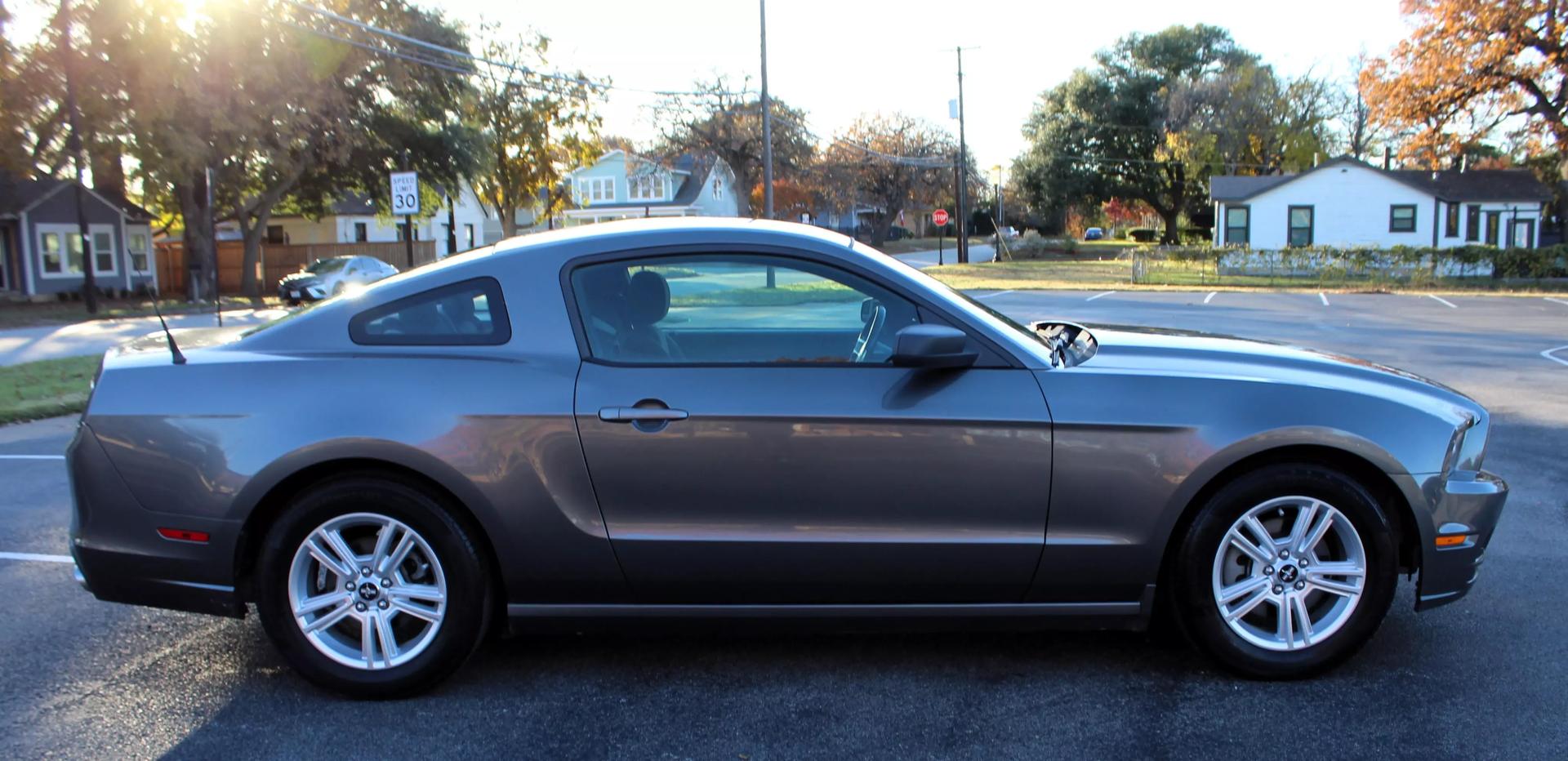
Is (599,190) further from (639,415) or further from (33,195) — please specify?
(639,415)

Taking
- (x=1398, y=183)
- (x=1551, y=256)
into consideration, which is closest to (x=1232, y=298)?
(x=1551, y=256)

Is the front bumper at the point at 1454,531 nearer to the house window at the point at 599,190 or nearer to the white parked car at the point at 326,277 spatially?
the white parked car at the point at 326,277

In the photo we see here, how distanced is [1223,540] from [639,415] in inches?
76.6

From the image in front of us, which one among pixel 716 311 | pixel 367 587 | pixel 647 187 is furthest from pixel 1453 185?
pixel 367 587

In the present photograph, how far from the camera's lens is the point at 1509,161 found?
2530 inches

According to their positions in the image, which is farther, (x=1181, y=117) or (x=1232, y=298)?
(x=1181, y=117)

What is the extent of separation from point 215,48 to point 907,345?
33230mm

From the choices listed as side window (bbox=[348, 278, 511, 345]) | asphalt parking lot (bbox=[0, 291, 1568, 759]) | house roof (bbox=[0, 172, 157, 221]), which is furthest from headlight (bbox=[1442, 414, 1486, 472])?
house roof (bbox=[0, 172, 157, 221])

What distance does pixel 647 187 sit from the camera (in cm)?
6400

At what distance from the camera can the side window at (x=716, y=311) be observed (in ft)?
12.5

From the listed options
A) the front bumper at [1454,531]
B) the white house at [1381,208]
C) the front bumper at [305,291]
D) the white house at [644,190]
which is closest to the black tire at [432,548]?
the front bumper at [1454,531]

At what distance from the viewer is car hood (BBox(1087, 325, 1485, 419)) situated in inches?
152

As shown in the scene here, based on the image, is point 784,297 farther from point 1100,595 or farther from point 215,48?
point 215,48

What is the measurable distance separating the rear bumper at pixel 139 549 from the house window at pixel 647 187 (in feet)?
Answer: 187
